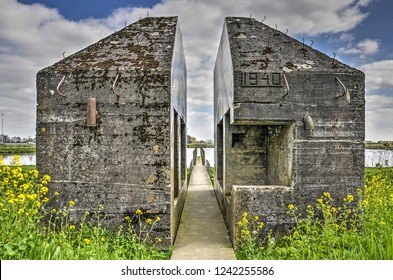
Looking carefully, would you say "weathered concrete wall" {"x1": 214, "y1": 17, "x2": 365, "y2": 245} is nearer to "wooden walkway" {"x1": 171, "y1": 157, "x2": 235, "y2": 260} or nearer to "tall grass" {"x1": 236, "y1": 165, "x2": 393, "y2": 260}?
"tall grass" {"x1": 236, "y1": 165, "x2": 393, "y2": 260}

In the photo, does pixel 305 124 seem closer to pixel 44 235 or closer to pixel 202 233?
pixel 202 233

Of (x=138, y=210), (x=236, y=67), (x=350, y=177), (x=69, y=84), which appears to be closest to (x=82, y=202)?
(x=138, y=210)

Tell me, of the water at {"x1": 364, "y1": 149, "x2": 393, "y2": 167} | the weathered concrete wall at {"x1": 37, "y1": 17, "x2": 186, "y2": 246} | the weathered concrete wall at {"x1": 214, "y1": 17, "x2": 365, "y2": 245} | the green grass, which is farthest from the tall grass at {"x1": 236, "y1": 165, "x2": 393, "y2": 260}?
the green grass

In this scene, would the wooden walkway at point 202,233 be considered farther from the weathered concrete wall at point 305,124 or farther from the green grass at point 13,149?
the green grass at point 13,149

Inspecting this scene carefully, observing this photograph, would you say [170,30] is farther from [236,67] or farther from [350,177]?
[350,177]

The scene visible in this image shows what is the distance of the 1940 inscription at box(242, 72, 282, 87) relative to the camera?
585 cm

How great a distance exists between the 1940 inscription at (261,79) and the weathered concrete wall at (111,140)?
54.8 inches

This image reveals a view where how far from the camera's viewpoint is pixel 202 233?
668cm

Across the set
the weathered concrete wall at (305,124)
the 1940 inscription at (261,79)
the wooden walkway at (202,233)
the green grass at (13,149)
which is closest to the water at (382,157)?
the weathered concrete wall at (305,124)

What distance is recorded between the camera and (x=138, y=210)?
5254 millimetres

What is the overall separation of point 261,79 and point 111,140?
9.51ft

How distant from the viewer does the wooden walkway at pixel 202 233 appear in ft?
18.0

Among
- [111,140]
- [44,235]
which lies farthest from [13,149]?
[44,235]

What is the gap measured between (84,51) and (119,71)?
4.10 ft
